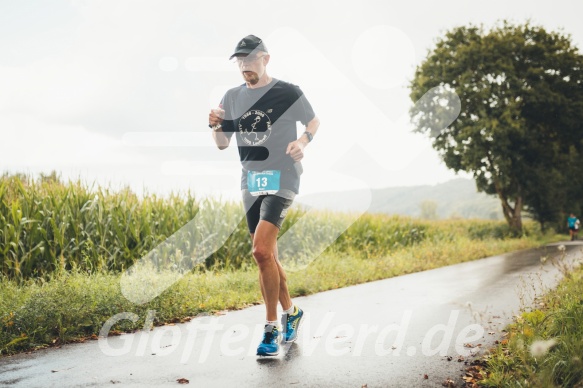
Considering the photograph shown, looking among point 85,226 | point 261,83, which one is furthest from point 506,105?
point 261,83

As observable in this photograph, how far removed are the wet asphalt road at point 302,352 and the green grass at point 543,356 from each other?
31cm

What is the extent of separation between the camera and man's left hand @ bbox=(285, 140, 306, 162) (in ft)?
14.0

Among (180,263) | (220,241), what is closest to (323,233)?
(220,241)

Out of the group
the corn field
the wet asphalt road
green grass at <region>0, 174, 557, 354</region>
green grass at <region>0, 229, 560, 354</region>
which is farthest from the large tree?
the wet asphalt road

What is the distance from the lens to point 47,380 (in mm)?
3748

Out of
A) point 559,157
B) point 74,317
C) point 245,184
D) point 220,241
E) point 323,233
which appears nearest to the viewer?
point 245,184

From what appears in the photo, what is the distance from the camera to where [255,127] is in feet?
14.7

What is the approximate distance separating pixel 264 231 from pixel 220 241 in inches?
278

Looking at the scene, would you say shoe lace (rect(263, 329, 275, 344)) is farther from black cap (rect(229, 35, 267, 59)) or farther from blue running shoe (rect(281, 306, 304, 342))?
black cap (rect(229, 35, 267, 59))

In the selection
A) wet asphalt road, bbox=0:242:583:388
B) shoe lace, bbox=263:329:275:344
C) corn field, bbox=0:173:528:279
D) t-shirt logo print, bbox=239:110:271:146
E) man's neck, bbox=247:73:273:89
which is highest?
man's neck, bbox=247:73:273:89

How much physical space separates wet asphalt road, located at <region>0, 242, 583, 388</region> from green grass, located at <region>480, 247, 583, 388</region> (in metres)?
0.31

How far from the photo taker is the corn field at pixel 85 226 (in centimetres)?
807

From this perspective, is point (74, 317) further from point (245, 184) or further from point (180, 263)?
point (180, 263)

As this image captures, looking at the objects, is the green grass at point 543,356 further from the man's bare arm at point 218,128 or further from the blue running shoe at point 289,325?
the man's bare arm at point 218,128
